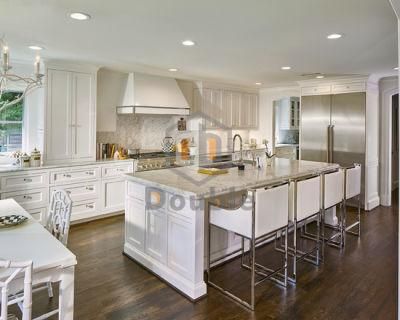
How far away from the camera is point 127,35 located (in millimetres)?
3127

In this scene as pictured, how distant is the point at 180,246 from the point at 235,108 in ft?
15.2

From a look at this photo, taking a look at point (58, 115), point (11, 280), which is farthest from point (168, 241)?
point (58, 115)

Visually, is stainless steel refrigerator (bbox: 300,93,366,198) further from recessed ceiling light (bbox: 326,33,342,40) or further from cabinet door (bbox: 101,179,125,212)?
cabinet door (bbox: 101,179,125,212)

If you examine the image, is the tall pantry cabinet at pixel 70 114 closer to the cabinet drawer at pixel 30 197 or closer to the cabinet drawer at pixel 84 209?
the cabinet drawer at pixel 30 197

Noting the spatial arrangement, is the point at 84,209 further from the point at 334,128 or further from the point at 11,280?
the point at 334,128

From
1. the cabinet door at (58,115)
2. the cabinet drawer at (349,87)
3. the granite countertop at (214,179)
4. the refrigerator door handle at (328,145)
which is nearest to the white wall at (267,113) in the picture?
the cabinet drawer at (349,87)

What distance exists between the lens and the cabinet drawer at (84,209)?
4500 millimetres

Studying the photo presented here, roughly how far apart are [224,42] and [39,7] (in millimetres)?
1788

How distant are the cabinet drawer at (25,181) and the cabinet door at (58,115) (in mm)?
313

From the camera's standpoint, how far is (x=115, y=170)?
488 centimetres

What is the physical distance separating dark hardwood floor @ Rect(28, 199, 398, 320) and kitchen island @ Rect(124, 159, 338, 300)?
15cm

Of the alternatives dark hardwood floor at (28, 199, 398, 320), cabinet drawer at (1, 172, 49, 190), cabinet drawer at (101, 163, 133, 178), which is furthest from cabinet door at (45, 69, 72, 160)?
dark hardwood floor at (28, 199, 398, 320)

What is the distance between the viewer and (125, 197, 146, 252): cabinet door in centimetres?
321

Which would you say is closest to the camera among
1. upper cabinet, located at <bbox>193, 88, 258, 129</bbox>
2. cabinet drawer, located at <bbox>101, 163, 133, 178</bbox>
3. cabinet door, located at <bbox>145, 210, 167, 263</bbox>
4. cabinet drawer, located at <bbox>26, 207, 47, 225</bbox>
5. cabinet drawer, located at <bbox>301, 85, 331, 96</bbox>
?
cabinet door, located at <bbox>145, 210, 167, 263</bbox>
